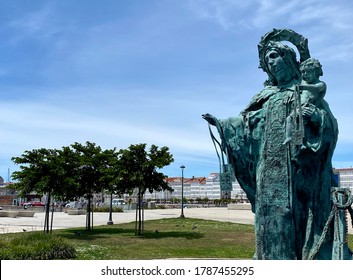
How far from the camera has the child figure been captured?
282 inches

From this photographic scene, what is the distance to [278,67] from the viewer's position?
7789 mm

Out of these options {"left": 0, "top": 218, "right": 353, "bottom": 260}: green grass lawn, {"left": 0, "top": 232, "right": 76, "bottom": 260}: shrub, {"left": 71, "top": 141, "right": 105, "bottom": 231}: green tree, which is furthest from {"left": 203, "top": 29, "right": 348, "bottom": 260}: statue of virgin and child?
{"left": 71, "top": 141, "right": 105, "bottom": 231}: green tree

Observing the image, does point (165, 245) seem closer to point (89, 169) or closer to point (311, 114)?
point (89, 169)

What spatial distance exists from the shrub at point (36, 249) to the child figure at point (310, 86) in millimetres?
9699

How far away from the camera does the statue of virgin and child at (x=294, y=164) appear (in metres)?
7.14

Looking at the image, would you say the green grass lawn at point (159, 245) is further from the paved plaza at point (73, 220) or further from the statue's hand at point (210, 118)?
the statue's hand at point (210, 118)

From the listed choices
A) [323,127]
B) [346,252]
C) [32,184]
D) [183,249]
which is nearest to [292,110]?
[323,127]

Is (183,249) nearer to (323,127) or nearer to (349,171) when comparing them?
(323,127)

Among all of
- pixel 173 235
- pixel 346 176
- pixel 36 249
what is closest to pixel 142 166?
pixel 173 235

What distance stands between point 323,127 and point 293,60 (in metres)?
1.39

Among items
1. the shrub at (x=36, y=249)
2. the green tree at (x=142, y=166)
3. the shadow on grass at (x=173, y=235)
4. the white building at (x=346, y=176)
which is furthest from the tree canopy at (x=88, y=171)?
the white building at (x=346, y=176)

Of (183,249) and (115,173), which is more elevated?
(115,173)
